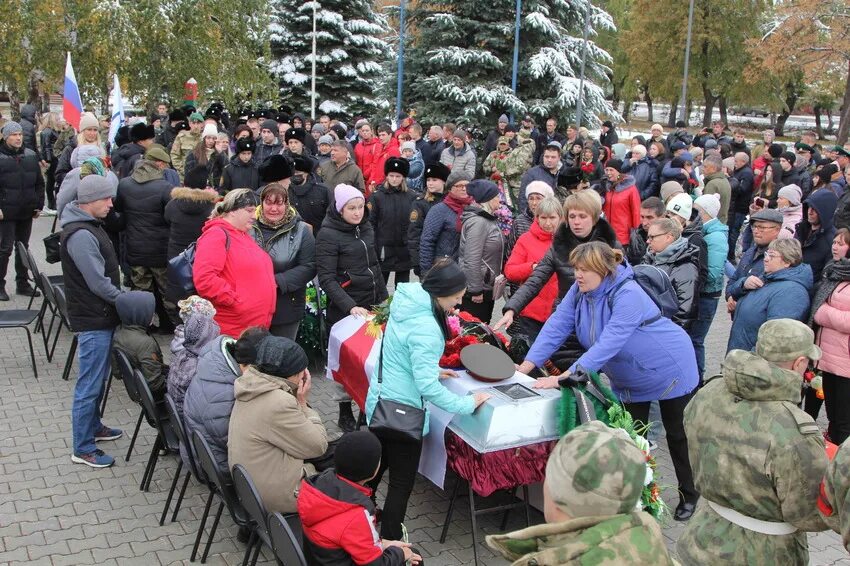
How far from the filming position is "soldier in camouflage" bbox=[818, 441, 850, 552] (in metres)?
2.76

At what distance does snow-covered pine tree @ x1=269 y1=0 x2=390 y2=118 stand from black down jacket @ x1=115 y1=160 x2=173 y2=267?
18386 millimetres

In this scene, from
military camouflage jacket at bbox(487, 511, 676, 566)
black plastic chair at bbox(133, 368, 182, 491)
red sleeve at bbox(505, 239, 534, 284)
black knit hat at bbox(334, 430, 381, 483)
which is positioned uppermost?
military camouflage jacket at bbox(487, 511, 676, 566)

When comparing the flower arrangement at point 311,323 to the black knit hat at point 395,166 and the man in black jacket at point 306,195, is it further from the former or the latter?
the black knit hat at point 395,166

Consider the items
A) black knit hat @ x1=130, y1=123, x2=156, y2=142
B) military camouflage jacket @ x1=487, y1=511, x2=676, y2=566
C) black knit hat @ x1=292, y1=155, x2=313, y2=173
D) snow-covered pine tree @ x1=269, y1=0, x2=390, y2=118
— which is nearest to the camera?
military camouflage jacket @ x1=487, y1=511, x2=676, y2=566


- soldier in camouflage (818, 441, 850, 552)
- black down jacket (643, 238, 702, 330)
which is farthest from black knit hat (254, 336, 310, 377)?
black down jacket (643, 238, 702, 330)

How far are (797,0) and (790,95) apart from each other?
19831 millimetres

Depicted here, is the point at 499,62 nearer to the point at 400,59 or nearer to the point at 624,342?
the point at 400,59

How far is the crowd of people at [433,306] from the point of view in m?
3.41

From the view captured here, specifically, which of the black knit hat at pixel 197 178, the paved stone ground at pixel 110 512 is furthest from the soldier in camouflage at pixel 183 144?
the paved stone ground at pixel 110 512

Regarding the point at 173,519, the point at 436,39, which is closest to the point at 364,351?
the point at 173,519

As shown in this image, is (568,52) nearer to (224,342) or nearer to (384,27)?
(384,27)

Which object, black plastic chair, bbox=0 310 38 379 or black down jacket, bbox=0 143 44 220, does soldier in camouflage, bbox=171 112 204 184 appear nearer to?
black down jacket, bbox=0 143 44 220

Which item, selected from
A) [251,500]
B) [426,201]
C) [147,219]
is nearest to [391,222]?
[426,201]

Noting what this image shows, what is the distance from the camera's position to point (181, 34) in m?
18.2
